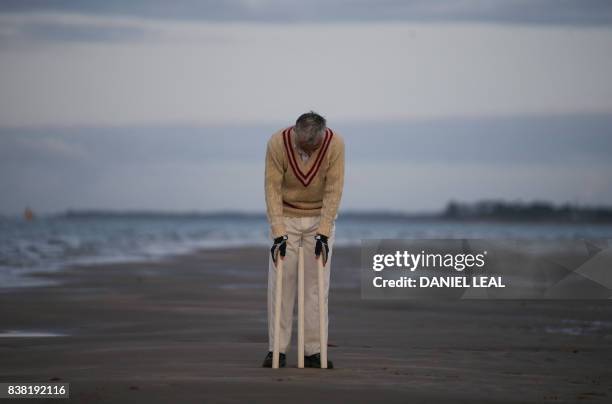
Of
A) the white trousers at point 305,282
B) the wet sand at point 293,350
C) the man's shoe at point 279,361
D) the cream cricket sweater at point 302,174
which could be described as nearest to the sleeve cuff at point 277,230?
the cream cricket sweater at point 302,174

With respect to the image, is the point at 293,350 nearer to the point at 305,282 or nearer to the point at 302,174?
the point at 305,282

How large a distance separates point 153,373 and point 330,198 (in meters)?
1.84

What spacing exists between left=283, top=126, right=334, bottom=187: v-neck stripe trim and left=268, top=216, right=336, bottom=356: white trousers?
0.34 meters

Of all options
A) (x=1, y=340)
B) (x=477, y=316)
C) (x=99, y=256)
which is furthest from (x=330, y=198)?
(x=99, y=256)

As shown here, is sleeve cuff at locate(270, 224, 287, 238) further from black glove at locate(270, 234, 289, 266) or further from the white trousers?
the white trousers

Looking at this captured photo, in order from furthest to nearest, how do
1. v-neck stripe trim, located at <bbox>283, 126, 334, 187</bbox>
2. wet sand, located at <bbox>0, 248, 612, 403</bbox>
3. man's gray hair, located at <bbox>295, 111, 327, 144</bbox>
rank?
1. v-neck stripe trim, located at <bbox>283, 126, 334, 187</bbox>
2. man's gray hair, located at <bbox>295, 111, 327, 144</bbox>
3. wet sand, located at <bbox>0, 248, 612, 403</bbox>

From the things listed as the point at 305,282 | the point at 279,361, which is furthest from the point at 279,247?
the point at 279,361

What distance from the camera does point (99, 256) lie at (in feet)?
93.9

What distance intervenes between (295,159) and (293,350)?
7.10ft

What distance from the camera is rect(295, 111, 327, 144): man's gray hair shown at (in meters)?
7.63

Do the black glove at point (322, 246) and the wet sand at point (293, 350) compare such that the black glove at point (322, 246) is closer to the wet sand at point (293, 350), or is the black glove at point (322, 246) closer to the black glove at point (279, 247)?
the black glove at point (279, 247)

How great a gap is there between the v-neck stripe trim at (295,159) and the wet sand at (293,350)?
4.69 ft

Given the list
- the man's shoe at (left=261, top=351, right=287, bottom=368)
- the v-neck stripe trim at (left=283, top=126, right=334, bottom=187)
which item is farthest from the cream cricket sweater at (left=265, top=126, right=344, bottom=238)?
the man's shoe at (left=261, top=351, right=287, bottom=368)

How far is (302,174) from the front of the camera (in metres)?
7.94
